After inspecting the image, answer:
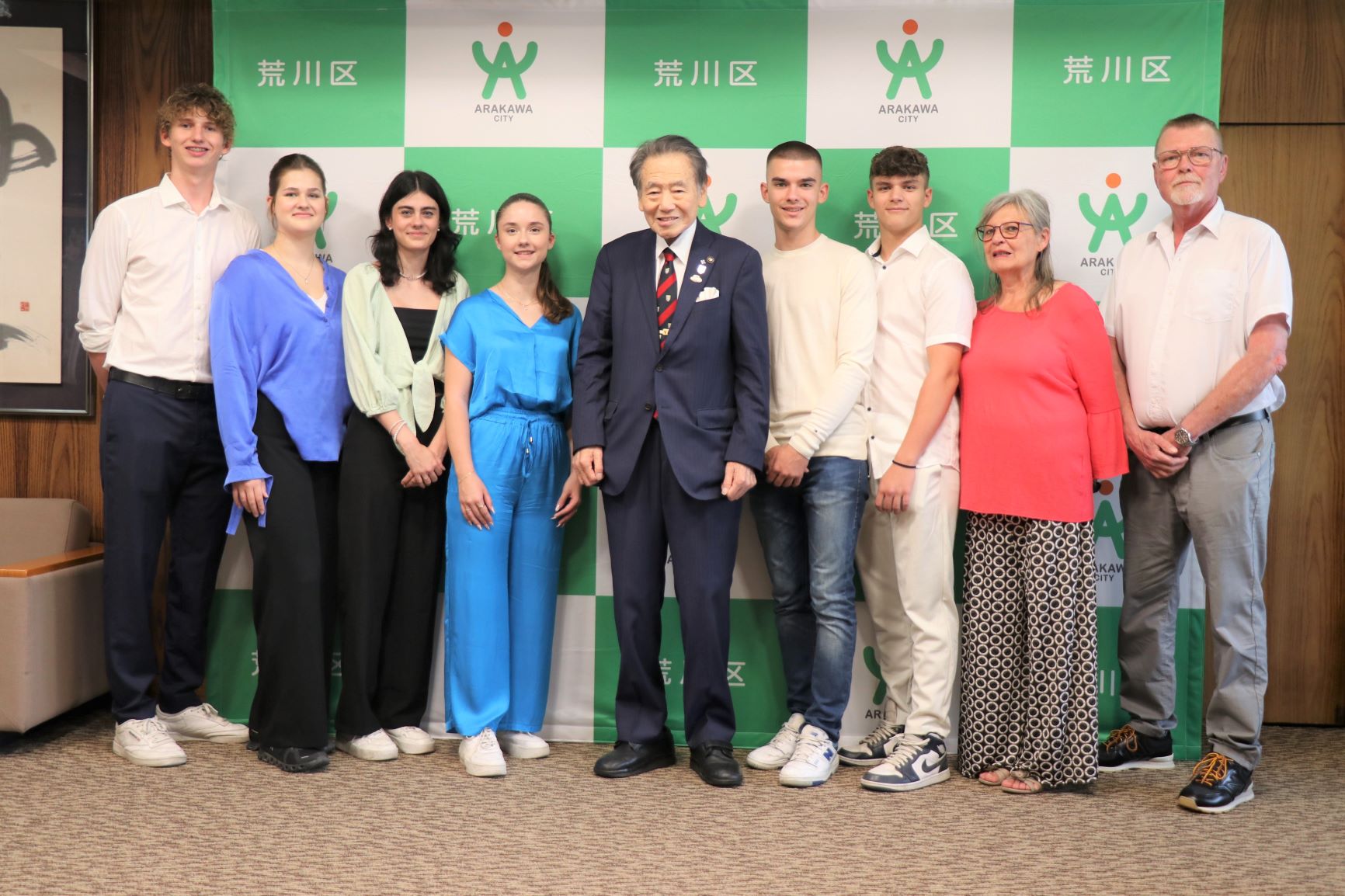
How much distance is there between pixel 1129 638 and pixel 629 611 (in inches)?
57.8

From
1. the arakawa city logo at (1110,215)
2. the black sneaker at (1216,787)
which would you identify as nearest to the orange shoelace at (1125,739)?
the black sneaker at (1216,787)

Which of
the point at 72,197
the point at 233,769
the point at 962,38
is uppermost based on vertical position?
the point at 962,38

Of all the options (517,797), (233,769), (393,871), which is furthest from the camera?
(233,769)

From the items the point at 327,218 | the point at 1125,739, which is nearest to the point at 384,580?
the point at 327,218

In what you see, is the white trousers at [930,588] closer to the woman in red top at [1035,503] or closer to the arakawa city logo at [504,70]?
the woman in red top at [1035,503]

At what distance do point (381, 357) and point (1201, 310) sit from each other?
230 centimetres

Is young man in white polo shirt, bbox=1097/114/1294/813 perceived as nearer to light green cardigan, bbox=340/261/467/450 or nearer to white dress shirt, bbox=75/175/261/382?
light green cardigan, bbox=340/261/467/450

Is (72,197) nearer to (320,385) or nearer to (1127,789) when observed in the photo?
(320,385)

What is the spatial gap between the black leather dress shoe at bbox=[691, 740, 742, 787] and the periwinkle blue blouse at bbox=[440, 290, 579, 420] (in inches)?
42.5

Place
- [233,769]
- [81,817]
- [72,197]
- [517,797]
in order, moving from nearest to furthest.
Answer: [81,817], [517,797], [233,769], [72,197]

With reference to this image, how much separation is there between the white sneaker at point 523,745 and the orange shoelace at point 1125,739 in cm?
168

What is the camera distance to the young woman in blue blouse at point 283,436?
2.89m

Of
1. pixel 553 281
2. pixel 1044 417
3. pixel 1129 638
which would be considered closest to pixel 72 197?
pixel 553 281

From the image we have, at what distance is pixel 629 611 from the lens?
9.45 feet
